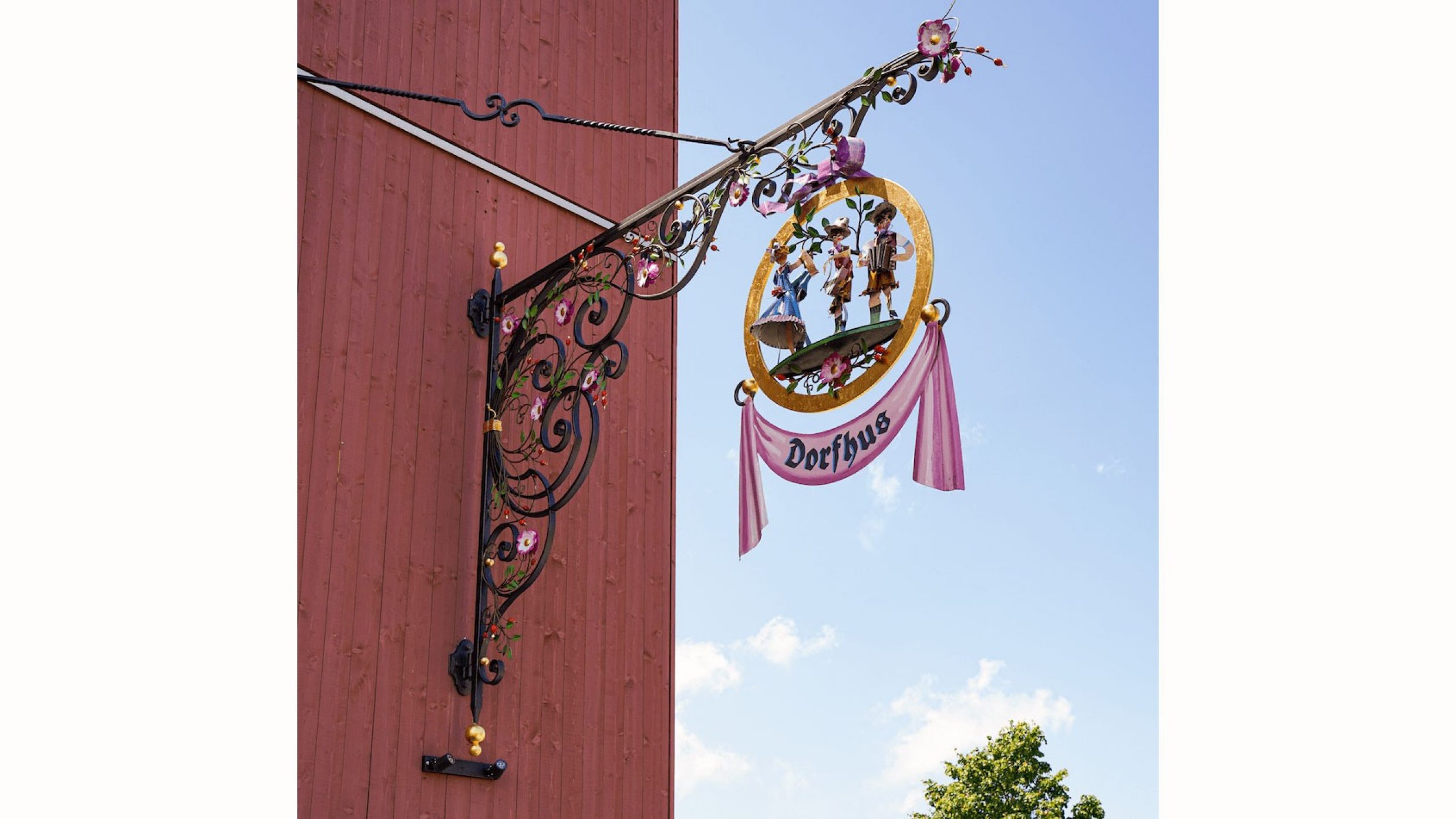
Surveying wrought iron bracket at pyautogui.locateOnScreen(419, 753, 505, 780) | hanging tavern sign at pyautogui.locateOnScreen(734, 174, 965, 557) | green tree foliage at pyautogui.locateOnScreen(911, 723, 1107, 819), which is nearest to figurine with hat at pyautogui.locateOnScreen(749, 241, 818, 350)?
hanging tavern sign at pyautogui.locateOnScreen(734, 174, 965, 557)

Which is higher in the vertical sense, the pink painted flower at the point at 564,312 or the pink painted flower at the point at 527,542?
the pink painted flower at the point at 564,312

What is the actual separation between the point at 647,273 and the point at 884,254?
79cm

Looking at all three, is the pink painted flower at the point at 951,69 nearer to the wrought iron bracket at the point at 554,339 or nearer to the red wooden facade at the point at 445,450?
the wrought iron bracket at the point at 554,339

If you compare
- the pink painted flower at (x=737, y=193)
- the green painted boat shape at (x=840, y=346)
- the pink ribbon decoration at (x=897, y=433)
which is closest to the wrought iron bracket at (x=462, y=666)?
the pink ribbon decoration at (x=897, y=433)

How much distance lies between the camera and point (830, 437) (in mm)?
3715

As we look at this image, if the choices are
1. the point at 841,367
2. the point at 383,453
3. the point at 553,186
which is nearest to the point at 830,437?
the point at 841,367

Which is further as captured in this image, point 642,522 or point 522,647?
point 642,522

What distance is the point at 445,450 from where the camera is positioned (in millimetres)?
4406

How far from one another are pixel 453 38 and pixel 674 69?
137 centimetres

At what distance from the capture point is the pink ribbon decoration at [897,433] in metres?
3.51

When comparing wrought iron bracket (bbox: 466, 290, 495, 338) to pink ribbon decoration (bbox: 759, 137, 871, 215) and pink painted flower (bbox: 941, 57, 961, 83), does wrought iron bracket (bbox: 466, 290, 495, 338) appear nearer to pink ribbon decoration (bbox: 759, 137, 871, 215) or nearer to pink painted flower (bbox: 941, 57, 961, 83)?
pink ribbon decoration (bbox: 759, 137, 871, 215)

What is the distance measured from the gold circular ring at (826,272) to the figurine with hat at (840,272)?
60 millimetres

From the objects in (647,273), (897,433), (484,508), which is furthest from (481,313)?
(897,433)

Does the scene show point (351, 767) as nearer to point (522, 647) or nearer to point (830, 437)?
point (522, 647)
